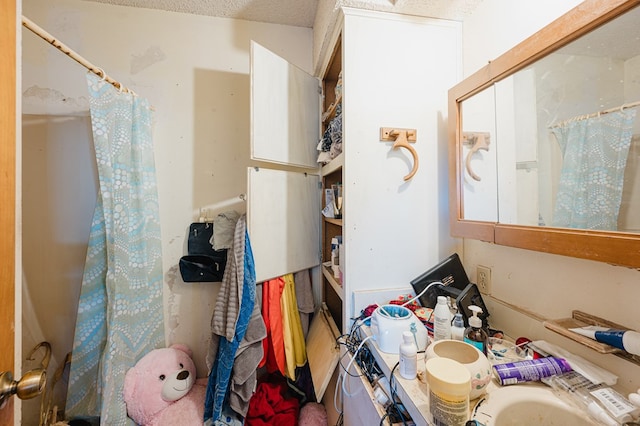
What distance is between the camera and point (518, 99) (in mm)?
853

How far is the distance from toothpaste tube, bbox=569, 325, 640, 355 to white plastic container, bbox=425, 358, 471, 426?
1.29ft

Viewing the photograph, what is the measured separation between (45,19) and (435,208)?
2469 millimetres

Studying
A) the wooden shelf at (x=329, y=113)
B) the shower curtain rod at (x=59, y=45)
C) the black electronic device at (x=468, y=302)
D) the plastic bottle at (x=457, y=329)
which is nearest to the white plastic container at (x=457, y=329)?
the plastic bottle at (x=457, y=329)

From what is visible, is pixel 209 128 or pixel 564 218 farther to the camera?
pixel 209 128

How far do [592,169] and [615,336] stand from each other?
1.37 ft

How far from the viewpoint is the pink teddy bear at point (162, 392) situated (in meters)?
1.25

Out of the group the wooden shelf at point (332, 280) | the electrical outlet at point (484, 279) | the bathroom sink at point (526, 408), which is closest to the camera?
the bathroom sink at point (526, 408)

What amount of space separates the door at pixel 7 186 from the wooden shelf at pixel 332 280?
958 millimetres

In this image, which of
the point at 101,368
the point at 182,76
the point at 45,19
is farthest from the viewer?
the point at 182,76

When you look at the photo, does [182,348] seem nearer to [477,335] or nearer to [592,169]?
[477,335]

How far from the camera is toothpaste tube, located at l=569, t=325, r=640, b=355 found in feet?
1.85

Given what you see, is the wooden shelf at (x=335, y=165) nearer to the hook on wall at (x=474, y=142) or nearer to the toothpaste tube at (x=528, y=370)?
the hook on wall at (x=474, y=142)

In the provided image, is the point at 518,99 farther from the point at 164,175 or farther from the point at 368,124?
the point at 164,175

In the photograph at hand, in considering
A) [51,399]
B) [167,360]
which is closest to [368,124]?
[167,360]
